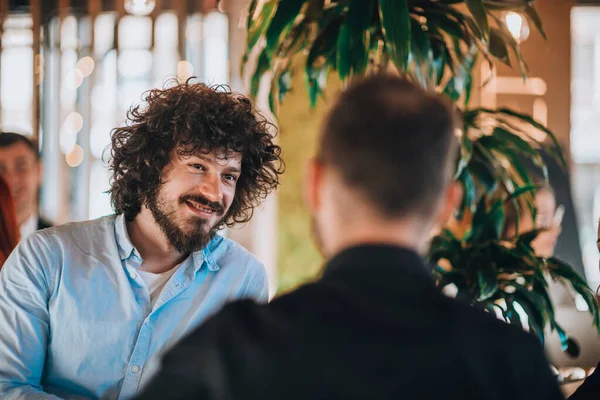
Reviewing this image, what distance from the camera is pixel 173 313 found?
154 cm

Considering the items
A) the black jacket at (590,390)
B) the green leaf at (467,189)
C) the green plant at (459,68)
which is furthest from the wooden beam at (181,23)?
the black jacket at (590,390)

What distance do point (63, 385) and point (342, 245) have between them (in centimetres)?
99

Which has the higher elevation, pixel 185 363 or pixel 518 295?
pixel 185 363

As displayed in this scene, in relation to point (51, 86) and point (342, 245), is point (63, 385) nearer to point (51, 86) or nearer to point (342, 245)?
point (342, 245)

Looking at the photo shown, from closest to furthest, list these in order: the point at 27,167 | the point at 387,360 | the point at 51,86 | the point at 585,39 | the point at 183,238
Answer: the point at 387,360
the point at 183,238
the point at 27,167
the point at 51,86
the point at 585,39

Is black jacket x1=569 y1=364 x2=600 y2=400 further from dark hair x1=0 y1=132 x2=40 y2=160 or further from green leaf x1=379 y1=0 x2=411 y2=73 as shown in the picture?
dark hair x1=0 y1=132 x2=40 y2=160

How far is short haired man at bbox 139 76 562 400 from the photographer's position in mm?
645

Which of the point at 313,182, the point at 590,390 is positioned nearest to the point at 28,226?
the point at 590,390

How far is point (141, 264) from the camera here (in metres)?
1.62

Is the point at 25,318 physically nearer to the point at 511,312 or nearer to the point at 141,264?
the point at 141,264

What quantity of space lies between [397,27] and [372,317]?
120 cm

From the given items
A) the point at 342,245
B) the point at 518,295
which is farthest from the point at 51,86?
the point at 342,245

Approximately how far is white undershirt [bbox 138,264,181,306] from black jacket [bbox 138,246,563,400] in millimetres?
933

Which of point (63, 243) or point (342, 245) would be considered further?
point (63, 243)
